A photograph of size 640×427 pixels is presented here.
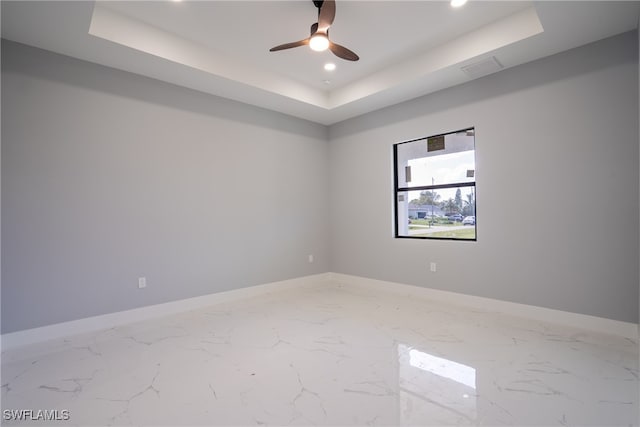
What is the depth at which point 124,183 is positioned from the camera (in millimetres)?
3410

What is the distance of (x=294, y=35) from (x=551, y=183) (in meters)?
3.05

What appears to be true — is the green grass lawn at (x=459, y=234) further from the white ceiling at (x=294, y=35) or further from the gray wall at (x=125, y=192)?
the gray wall at (x=125, y=192)

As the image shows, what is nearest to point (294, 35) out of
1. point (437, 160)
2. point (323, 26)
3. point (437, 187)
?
point (323, 26)

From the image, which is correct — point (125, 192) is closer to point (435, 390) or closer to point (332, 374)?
point (332, 374)

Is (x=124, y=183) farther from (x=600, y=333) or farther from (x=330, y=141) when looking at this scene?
(x=600, y=333)

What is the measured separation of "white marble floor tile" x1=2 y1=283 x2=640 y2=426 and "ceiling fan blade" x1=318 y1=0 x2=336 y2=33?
8.94 ft

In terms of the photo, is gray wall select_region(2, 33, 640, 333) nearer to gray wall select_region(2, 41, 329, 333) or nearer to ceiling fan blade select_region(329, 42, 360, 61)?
gray wall select_region(2, 41, 329, 333)

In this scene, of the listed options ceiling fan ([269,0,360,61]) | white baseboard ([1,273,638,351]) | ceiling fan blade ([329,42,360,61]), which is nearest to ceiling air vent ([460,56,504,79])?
ceiling fan blade ([329,42,360,61])

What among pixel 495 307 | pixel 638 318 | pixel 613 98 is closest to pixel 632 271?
pixel 638 318

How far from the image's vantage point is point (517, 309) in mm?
3416

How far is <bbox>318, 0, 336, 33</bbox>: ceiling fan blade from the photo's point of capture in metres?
2.46

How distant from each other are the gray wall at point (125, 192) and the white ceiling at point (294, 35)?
361mm

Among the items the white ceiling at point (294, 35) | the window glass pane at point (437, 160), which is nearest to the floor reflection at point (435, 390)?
the window glass pane at point (437, 160)

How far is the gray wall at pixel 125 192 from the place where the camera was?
287 cm
